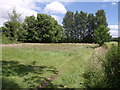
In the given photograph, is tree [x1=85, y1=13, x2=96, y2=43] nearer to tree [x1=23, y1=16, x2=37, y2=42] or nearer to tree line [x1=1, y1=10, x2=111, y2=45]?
tree line [x1=1, y1=10, x2=111, y2=45]

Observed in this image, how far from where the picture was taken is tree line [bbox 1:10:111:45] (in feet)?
116

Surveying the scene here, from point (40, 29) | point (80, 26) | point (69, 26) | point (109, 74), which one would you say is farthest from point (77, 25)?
point (109, 74)

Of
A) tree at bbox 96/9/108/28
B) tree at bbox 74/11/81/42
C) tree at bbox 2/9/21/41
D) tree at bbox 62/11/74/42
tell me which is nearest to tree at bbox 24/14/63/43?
tree at bbox 2/9/21/41

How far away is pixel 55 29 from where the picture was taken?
41531 mm

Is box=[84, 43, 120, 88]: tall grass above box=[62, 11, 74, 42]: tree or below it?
below

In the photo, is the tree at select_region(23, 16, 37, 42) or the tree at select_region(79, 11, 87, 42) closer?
the tree at select_region(23, 16, 37, 42)

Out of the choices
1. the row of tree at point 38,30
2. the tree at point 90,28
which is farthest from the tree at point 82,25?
the row of tree at point 38,30

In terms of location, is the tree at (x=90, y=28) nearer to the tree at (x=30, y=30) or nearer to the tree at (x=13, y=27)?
the tree at (x=30, y=30)

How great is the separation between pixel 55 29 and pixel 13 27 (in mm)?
12381

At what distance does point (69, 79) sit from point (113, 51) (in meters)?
2.45

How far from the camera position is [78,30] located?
50000 millimetres

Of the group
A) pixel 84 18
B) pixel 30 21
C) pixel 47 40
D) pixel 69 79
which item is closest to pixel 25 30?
pixel 30 21

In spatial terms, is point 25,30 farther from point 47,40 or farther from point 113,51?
point 113,51

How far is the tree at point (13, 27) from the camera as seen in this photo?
3531 centimetres
